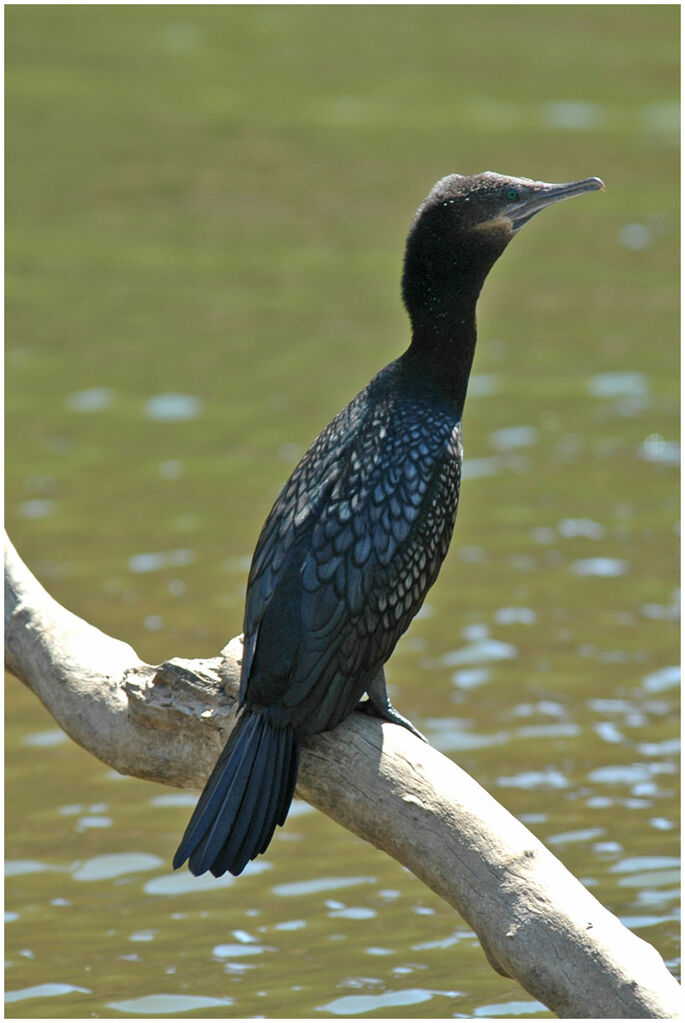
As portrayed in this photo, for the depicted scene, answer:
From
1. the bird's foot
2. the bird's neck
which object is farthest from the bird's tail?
the bird's neck

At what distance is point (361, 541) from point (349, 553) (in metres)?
0.05

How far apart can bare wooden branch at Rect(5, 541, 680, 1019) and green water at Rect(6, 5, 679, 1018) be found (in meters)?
1.17

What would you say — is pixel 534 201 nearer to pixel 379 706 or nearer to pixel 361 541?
pixel 361 541

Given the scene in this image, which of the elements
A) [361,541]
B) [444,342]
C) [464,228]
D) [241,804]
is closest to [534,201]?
[464,228]

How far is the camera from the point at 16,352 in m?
10.4

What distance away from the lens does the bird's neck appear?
457cm

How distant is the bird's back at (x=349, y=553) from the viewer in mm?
4039

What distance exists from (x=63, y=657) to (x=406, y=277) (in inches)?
55.3

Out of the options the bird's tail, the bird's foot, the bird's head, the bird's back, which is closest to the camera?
the bird's tail

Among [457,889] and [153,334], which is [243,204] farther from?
[457,889]

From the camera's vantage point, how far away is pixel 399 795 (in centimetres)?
384

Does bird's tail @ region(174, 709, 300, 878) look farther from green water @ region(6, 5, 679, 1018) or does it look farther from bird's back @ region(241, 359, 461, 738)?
green water @ region(6, 5, 679, 1018)

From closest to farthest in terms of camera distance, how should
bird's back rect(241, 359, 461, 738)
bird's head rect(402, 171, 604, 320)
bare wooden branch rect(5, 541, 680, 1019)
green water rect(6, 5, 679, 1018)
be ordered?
bare wooden branch rect(5, 541, 680, 1019) < bird's back rect(241, 359, 461, 738) < bird's head rect(402, 171, 604, 320) < green water rect(6, 5, 679, 1018)

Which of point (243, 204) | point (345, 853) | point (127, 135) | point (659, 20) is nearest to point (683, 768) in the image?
point (345, 853)
